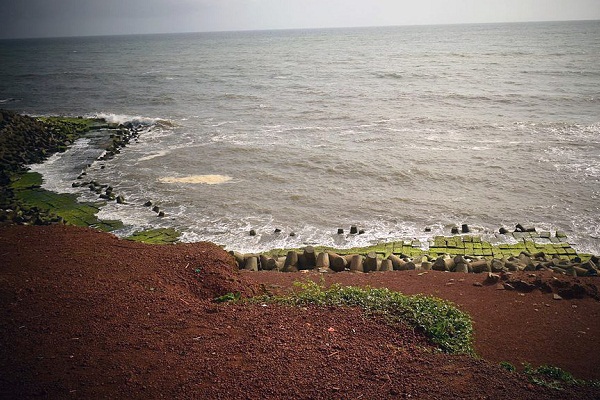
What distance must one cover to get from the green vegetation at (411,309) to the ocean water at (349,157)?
A: 21.8 ft

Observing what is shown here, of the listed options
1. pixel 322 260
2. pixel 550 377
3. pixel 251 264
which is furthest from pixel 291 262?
pixel 550 377

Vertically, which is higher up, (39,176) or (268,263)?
(39,176)

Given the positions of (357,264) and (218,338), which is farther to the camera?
(357,264)

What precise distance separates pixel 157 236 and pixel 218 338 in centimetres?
1046

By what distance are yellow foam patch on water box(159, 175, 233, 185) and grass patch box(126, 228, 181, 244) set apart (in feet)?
20.5

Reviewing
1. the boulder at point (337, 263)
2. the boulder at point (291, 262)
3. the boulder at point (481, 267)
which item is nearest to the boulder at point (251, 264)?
the boulder at point (291, 262)

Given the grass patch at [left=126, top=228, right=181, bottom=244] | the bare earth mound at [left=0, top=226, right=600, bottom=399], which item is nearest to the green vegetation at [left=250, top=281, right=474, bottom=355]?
the bare earth mound at [left=0, top=226, right=600, bottom=399]

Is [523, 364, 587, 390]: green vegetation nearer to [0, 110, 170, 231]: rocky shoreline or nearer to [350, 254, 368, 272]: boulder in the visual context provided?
[350, 254, 368, 272]: boulder

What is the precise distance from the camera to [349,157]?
27.8 meters

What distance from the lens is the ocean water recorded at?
755 inches

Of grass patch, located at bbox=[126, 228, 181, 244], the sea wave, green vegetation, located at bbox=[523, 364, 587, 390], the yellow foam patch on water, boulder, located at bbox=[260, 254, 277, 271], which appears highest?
the sea wave

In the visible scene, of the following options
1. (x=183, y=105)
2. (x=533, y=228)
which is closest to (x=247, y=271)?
(x=533, y=228)

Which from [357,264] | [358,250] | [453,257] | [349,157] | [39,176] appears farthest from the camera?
[349,157]

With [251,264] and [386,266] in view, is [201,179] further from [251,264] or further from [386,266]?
[386,266]
